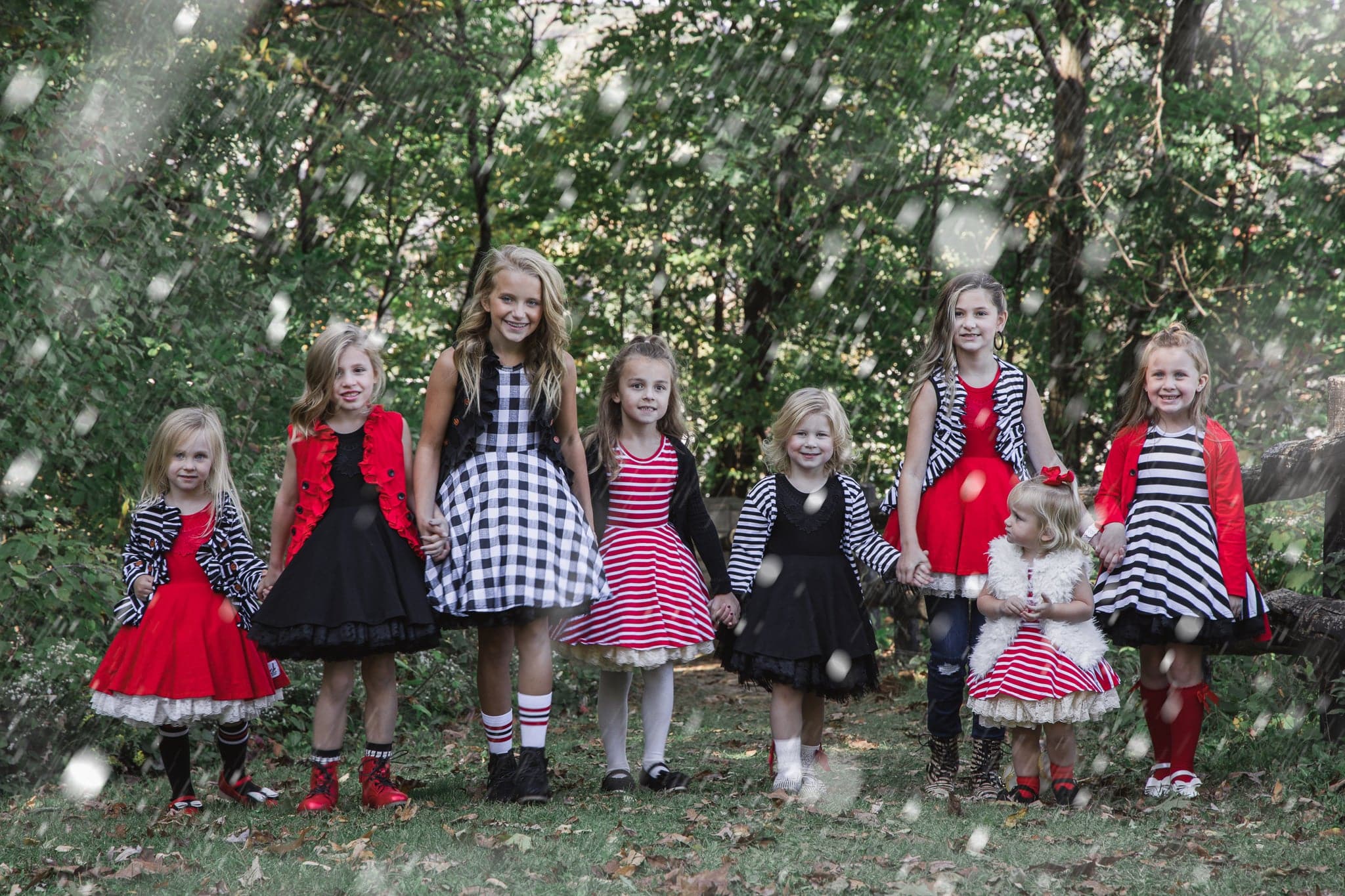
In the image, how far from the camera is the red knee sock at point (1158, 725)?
4832mm

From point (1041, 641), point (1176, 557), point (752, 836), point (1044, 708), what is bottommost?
point (752, 836)

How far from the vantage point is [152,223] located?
707cm

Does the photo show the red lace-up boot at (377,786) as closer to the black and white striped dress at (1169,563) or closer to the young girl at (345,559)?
the young girl at (345,559)

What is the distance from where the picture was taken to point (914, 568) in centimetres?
479

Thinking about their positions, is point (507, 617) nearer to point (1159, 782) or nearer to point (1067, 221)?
point (1159, 782)

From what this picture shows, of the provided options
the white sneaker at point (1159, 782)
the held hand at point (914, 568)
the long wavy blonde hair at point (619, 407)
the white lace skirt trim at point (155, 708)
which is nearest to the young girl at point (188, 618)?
the white lace skirt trim at point (155, 708)

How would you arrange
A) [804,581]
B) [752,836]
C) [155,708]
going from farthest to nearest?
[804,581], [155,708], [752,836]

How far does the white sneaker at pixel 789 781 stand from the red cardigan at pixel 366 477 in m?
1.63

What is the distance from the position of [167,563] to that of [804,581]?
2470 mm

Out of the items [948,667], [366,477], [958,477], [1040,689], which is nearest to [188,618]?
[366,477]

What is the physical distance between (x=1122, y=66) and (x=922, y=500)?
8.32 m

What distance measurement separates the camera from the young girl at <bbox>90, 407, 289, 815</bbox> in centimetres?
460

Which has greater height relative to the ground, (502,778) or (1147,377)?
(1147,377)

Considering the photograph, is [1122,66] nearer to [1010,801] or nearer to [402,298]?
[402,298]
